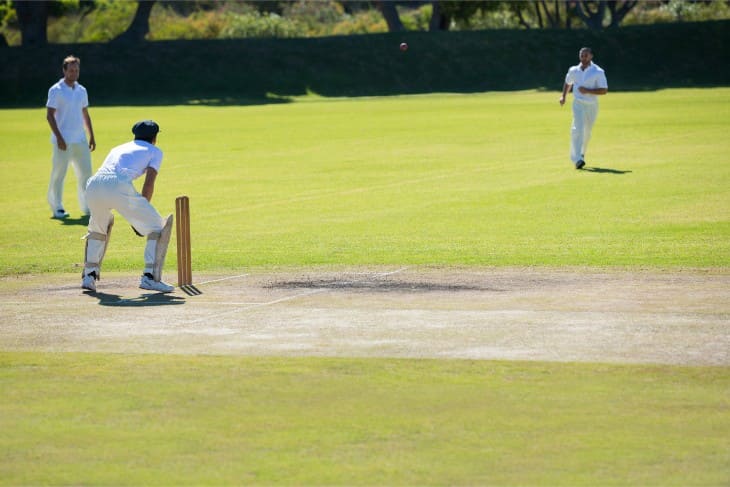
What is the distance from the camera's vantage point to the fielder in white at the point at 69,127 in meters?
18.9

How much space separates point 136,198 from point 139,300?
3.29ft

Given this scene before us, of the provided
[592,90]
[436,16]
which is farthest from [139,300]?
[436,16]

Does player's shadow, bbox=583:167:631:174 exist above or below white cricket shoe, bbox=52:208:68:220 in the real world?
above

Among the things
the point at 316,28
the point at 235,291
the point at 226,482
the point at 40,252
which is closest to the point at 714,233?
the point at 235,291

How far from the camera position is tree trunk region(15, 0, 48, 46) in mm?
66688

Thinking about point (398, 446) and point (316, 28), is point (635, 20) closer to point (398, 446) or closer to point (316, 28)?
point (316, 28)

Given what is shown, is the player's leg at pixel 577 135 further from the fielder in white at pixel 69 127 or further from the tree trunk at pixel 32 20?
the tree trunk at pixel 32 20

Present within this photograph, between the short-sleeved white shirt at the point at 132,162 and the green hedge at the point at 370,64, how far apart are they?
146 feet

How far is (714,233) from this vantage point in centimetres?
1664

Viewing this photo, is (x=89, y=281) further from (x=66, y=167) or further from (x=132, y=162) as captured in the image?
(x=66, y=167)

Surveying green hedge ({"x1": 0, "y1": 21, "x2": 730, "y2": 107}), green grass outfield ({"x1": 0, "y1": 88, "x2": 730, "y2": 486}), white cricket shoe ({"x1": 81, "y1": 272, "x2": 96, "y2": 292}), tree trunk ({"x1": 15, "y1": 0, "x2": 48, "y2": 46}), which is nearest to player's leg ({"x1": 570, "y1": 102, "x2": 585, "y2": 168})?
green grass outfield ({"x1": 0, "y1": 88, "x2": 730, "y2": 486})

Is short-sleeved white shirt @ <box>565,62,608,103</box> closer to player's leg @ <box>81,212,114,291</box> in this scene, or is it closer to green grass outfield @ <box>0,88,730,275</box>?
green grass outfield @ <box>0,88,730,275</box>

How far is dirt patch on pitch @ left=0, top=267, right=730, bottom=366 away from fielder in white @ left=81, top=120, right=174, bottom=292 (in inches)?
11.1

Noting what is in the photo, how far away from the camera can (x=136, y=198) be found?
495 inches
